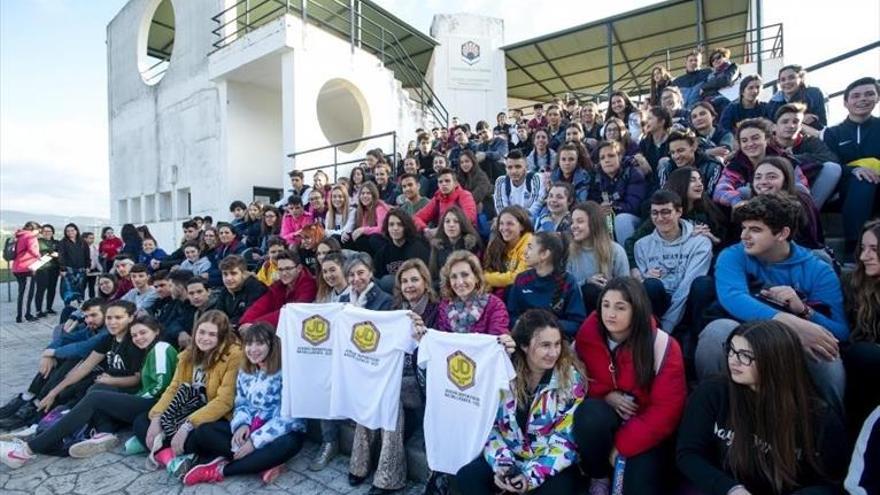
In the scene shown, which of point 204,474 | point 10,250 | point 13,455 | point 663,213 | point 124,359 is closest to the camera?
point 204,474

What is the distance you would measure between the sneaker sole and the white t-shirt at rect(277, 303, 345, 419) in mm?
1701

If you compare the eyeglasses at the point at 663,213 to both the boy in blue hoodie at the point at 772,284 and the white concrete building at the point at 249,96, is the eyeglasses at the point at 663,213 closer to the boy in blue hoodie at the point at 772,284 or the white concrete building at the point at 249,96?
the boy in blue hoodie at the point at 772,284

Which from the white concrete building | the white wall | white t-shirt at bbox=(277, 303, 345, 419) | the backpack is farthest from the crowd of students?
the white wall

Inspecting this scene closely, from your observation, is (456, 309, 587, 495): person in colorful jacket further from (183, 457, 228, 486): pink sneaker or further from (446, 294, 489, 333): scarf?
(183, 457, 228, 486): pink sneaker

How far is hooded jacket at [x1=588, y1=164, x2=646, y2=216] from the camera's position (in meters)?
4.60

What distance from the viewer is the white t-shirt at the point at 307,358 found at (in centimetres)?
366

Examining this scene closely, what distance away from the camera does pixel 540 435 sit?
103 inches

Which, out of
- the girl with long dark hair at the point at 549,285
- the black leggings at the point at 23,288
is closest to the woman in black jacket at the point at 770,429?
the girl with long dark hair at the point at 549,285

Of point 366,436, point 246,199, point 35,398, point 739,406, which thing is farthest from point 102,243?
point 739,406

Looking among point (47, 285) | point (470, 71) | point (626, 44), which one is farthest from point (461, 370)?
point (626, 44)

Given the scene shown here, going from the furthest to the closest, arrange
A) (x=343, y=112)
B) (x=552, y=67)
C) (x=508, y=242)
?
1. (x=552, y=67)
2. (x=343, y=112)
3. (x=508, y=242)

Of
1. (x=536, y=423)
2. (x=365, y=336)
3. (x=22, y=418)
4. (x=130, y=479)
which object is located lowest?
(x=130, y=479)

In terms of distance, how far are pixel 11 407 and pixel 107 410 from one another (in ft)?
5.25

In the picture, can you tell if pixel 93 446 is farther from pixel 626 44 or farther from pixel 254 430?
pixel 626 44
